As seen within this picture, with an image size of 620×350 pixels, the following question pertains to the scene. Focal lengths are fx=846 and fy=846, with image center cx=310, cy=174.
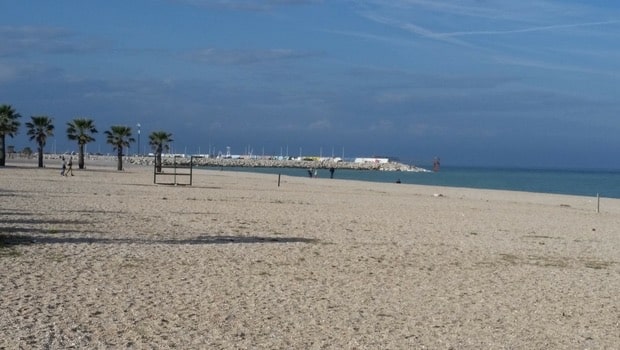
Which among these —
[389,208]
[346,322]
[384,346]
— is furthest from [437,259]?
[389,208]

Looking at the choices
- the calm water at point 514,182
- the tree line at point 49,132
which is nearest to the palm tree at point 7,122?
the tree line at point 49,132

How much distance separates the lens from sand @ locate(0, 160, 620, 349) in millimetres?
7719

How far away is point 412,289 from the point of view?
34.8 feet

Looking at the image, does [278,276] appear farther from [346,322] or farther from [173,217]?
[173,217]

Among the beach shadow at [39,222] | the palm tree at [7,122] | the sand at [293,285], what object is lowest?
the sand at [293,285]

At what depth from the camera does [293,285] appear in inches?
416

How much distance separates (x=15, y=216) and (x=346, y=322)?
38.4 ft

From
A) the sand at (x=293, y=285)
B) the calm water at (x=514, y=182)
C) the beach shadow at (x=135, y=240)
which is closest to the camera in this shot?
the sand at (x=293, y=285)

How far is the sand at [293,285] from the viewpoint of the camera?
772 centimetres

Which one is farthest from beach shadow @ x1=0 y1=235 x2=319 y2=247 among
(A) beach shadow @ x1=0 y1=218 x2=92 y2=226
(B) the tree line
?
(B) the tree line

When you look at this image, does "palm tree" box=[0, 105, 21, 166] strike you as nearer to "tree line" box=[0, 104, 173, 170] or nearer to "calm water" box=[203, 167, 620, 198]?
"tree line" box=[0, 104, 173, 170]

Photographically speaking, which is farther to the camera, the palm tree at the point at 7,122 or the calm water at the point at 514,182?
the calm water at the point at 514,182

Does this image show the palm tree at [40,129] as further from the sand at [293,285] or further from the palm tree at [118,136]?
the sand at [293,285]

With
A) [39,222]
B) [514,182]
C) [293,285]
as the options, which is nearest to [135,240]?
[39,222]
